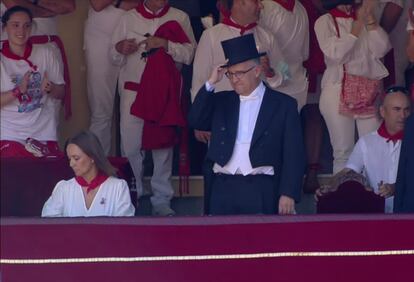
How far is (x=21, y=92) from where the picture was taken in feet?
29.1

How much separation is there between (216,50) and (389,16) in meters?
1.28

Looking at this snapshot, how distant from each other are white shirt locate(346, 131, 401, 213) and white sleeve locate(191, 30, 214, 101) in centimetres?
125

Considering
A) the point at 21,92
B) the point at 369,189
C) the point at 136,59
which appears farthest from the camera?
the point at 136,59

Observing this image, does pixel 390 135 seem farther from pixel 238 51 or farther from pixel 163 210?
pixel 163 210

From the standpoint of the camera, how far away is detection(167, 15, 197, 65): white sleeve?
923 centimetres

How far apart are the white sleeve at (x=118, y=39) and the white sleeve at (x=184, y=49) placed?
38 cm

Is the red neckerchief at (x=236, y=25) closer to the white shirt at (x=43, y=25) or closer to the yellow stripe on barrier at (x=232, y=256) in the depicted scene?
the white shirt at (x=43, y=25)

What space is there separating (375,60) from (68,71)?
84.9 inches

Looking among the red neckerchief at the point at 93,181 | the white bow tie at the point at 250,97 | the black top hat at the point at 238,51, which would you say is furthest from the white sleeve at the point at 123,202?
the black top hat at the point at 238,51

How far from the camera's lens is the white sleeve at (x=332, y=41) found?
8.84m

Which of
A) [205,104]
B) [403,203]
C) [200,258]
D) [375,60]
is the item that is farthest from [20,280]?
[375,60]

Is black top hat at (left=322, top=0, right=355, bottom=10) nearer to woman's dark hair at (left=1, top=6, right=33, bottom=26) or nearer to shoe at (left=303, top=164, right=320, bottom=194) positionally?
shoe at (left=303, top=164, right=320, bottom=194)

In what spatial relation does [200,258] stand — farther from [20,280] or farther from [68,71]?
[68,71]

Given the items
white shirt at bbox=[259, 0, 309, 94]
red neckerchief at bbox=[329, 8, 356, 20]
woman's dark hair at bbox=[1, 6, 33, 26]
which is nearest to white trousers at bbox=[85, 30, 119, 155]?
woman's dark hair at bbox=[1, 6, 33, 26]
